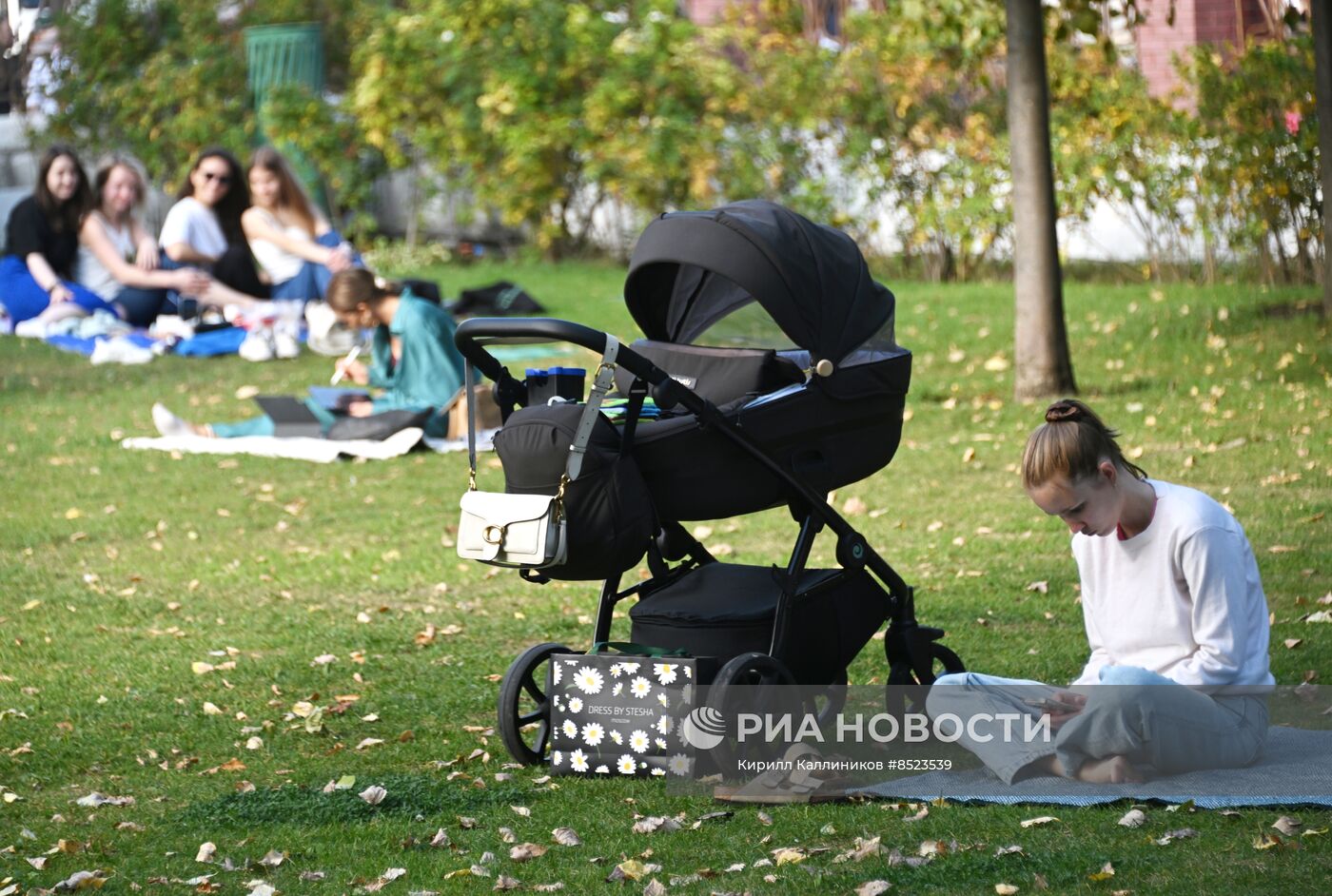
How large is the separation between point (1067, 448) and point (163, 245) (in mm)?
12926

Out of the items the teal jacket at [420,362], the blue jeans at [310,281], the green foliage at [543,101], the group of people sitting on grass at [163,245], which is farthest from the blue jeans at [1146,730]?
the green foliage at [543,101]

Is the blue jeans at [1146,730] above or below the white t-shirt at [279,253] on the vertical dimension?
below

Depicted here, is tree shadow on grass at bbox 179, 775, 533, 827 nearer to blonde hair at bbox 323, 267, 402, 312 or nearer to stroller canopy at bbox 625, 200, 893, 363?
stroller canopy at bbox 625, 200, 893, 363

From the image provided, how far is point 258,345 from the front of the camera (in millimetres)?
15141

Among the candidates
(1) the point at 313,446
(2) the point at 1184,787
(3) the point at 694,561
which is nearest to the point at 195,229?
(1) the point at 313,446

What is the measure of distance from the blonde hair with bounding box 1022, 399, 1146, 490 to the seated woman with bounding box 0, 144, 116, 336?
1332cm

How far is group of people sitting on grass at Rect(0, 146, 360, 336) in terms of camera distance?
1591cm

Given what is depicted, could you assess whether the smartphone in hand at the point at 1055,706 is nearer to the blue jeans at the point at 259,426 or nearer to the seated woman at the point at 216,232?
the blue jeans at the point at 259,426

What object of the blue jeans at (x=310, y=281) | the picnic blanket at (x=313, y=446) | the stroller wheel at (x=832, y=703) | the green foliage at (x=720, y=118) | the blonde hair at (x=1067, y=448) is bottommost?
the picnic blanket at (x=313, y=446)

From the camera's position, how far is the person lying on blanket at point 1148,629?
4605 millimetres

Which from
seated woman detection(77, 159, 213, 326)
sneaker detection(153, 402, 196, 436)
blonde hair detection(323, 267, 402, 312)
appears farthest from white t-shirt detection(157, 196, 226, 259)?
blonde hair detection(323, 267, 402, 312)

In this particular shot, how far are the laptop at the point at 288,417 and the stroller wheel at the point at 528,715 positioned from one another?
6578 mm

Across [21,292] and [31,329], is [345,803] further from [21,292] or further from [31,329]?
[21,292]

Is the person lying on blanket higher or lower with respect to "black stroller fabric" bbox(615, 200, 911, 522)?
lower
